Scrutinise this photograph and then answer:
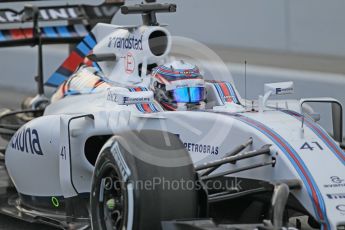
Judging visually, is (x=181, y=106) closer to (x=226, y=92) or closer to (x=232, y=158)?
Answer: (x=226, y=92)

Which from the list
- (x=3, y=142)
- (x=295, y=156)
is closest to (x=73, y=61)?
(x=3, y=142)

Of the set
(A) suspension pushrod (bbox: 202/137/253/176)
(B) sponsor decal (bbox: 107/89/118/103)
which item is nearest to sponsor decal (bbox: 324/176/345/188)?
(A) suspension pushrod (bbox: 202/137/253/176)

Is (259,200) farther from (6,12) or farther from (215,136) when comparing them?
(6,12)

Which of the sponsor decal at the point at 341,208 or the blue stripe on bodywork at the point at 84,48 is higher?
the blue stripe on bodywork at the point at 84,48

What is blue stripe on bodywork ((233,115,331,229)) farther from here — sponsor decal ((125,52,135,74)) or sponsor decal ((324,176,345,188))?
sponsor decal ((125,52,135,74))

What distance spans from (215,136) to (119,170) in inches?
33.6

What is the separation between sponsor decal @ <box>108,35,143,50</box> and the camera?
24.0 feet

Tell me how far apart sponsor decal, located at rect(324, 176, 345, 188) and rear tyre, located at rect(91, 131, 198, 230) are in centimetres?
84

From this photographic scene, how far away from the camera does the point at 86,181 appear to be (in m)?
6.42

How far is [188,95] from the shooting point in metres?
6.51

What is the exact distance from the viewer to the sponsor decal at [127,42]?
7.30 meters

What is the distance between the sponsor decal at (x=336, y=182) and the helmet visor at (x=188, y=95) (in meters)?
1.49

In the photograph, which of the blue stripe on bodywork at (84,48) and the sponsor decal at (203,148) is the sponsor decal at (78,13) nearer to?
Answer: the blue stripe on bodywork at (84,48)

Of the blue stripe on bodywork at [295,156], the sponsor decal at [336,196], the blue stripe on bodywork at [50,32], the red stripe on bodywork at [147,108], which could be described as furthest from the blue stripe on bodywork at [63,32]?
the sponsor decal at [336,196]
